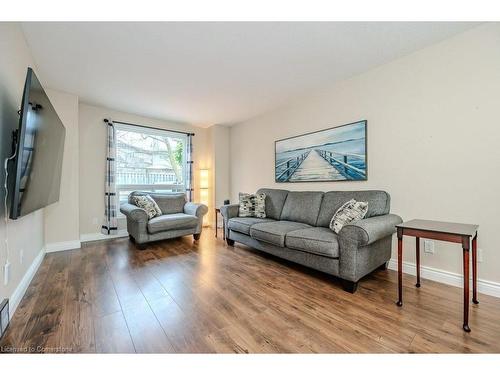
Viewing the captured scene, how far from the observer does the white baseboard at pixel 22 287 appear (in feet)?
5.22

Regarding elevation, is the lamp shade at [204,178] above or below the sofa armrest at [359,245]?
above

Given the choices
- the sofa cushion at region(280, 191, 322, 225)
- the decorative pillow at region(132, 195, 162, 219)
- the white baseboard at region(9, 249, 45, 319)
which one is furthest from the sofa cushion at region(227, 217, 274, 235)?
the white baseboard at region(9, 249, 45, 319)

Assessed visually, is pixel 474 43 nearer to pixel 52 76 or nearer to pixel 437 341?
pixel 437 341

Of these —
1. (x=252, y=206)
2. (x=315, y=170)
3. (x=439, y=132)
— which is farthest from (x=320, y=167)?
(x=439, y=132)

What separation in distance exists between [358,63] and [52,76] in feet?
12.0

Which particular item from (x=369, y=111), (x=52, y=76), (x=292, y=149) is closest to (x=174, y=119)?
(x=52, y=76)

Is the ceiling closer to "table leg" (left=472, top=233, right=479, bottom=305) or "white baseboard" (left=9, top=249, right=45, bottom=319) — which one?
"table leg" (left=472, top=233, right=479, bottom=305)

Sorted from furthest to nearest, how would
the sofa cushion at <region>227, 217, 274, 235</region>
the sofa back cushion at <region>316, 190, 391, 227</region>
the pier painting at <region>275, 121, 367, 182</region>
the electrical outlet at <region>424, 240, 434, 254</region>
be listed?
the sofa cushion at <region>227, 217, 274, 235</region>, the pier painting at <region>275, 121, 367, 182</region>, the sofa back cushion at <region>316, 190, 391, 227</region>, the electrical outlet at <region>424, 240, 434, 254</region>

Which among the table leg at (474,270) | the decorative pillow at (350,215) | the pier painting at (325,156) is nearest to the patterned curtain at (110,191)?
the pier painting at (325,156)

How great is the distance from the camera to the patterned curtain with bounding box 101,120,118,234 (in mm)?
3684

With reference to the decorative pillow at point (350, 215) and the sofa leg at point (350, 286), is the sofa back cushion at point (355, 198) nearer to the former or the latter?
the decorative pillow at point (350, 215)

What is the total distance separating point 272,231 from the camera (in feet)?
8.15

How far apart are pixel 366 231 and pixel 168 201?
3220mm

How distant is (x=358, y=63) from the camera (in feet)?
7.86
